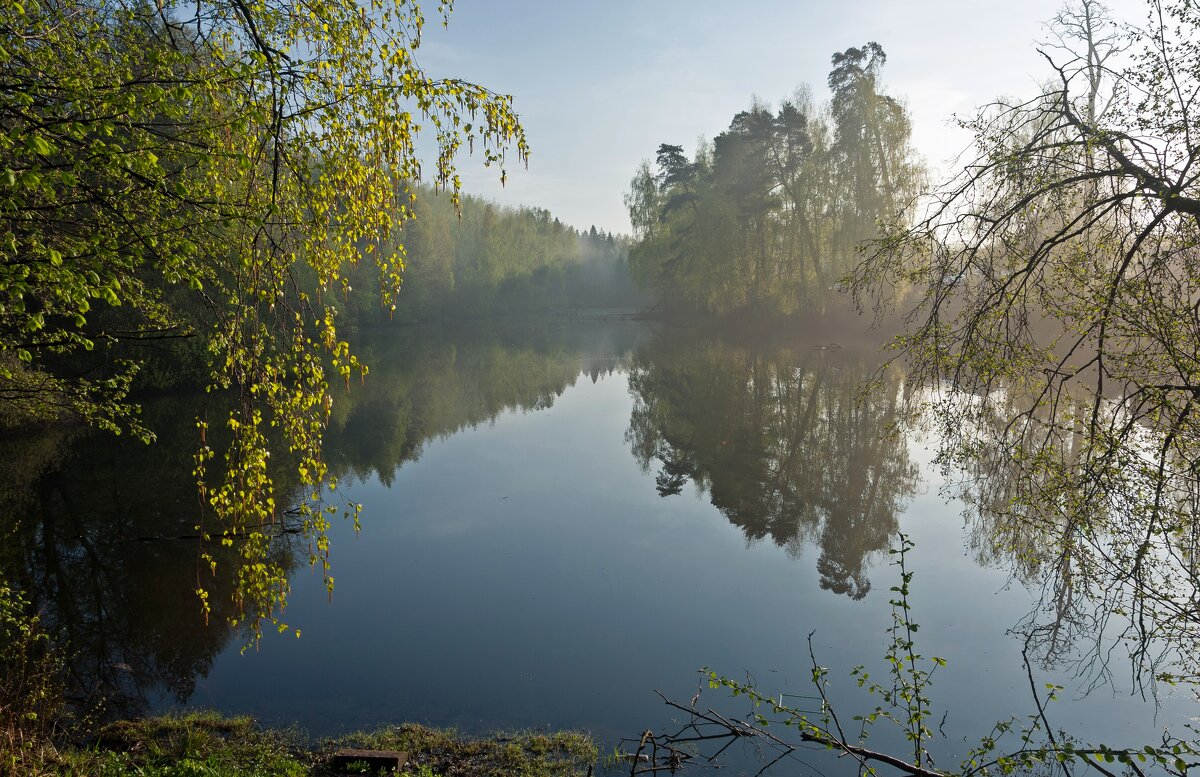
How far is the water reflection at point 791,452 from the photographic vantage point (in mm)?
12969

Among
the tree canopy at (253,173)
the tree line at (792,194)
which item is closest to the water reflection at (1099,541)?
the tree canopy at (253,173)

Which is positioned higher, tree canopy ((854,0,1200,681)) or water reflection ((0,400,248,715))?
tree canopy ((854,0,1200,681))

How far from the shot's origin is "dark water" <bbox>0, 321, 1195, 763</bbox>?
25.9ft

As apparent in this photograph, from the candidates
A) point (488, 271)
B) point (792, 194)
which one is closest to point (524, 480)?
point (792, 194)

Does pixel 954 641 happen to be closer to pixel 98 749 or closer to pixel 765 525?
pixel 765 525

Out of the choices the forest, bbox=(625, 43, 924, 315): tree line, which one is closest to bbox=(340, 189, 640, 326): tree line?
bbox=(625, 43, 924, 315): tree line

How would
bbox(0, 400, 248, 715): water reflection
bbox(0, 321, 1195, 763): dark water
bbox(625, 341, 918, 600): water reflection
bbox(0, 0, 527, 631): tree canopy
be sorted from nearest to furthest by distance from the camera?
bbox(0, 0, 527, 631): tree canopy < bbox(0, 321, 1195, 763): dark water < bbox(0, 400, 248, 715): water reflection < bbox(625, 341, 918, 600): water reflection

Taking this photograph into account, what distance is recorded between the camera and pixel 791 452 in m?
18.4

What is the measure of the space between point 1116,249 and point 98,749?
11.6 m

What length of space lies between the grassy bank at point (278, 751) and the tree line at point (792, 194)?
1322 inches

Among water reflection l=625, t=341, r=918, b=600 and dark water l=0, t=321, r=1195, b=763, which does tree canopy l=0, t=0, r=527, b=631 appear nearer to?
dark water l=0, t=321, r=1195, b=763

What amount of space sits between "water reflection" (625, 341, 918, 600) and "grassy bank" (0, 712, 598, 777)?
208 inches

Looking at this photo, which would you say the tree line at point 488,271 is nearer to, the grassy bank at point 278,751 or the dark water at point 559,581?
the dark water at point 559,581

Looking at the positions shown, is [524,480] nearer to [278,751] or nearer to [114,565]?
[114,565]
